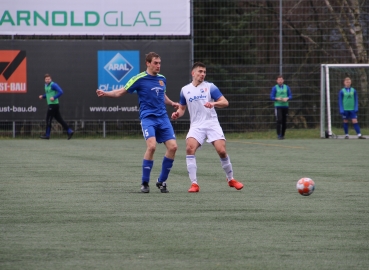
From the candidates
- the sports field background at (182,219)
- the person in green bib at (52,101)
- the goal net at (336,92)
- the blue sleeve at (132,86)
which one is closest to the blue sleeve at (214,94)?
the blue sleeve at (132,86)

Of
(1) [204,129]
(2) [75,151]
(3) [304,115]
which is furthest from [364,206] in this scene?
(3) [304,115]

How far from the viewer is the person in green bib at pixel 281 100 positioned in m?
24.1

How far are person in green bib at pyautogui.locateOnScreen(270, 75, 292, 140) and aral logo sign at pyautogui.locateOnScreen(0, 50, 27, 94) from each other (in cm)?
822

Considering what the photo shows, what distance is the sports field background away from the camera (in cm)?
561

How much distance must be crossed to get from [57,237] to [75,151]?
12348mm

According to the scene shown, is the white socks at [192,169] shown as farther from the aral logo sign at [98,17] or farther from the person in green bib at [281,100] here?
the aral logo sign at [98,17]

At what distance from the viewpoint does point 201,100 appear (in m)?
10.6

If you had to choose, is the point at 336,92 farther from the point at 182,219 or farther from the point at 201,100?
the point at 182,219

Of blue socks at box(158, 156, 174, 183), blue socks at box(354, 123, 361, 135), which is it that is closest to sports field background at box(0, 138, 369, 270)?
blue socks at box(158, 156, 174, 183)

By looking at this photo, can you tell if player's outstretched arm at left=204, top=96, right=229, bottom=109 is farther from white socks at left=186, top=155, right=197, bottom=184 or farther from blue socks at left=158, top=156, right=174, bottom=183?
blue socks at left=158, top=156, right=174, bottom=183

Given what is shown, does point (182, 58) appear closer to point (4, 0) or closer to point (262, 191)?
point (4, 0)

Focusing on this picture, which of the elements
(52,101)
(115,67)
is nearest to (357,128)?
(115,67)

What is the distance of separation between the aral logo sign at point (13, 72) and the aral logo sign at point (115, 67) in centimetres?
250

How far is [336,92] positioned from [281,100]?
8.93 feet
